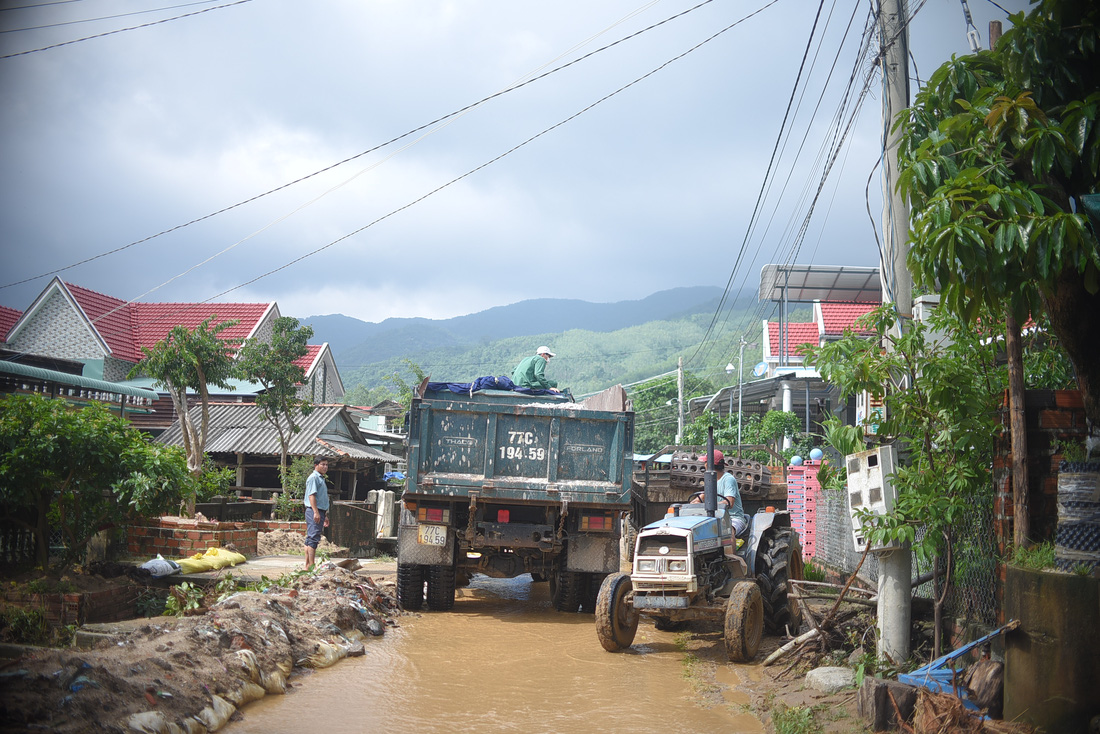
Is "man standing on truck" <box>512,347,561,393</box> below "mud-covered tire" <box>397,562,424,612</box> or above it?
above

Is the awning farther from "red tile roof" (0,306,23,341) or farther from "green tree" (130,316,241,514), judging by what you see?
"red tile roof" (0,306,23,341)

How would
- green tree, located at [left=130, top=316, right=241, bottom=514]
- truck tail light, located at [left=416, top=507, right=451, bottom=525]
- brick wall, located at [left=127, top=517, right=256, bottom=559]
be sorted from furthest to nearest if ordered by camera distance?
green tree, located at [left=130, top=316, right=241, bottom=514]
brick wall, located at [left=127, top=517, right=256, bottom=559]
truck tail light, located at [left=416, top=507, right=451, bottom=525]

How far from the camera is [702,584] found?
25.8 ft

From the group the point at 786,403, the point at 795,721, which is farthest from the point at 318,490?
the point at 786,403

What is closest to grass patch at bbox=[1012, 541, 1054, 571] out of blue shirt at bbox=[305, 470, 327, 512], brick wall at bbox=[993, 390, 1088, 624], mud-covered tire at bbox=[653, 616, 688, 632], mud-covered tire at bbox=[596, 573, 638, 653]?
brick wall at bbox=[993, 390, 1088, 624]

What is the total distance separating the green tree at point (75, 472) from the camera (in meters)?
8.17

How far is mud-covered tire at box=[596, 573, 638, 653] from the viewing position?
7.44 m

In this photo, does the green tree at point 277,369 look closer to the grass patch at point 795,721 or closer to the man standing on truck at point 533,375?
the man standing on truck at point 533,375

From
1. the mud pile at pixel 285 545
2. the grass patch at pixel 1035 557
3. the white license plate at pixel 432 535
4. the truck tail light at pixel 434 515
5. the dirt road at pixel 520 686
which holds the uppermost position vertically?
the grass patch at pixel 1035 557

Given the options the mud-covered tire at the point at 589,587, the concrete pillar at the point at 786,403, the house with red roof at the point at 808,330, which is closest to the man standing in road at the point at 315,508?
the mud-covered tire at the point at 589,587

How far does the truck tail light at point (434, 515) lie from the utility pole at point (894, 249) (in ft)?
16.1

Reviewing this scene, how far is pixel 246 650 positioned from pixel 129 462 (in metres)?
3.85

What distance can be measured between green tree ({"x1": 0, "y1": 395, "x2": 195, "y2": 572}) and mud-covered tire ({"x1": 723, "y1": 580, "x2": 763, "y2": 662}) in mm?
6121

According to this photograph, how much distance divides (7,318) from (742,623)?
2908 centimetres
